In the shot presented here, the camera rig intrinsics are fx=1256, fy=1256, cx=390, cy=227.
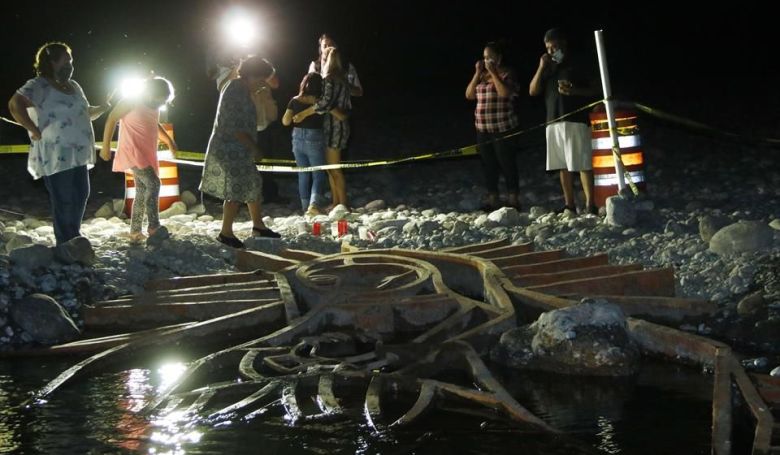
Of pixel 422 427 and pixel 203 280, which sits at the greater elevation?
pixel 203 280

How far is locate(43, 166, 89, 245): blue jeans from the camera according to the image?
9.93 m

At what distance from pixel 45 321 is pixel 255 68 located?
314cm

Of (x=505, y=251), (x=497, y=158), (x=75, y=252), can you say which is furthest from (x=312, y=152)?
(x=75, y=252)

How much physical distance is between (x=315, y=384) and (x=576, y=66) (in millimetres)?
6410

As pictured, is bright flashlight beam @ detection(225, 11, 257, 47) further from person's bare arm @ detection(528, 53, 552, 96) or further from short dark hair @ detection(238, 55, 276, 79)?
person's bare arm @ detection(528, 53, 552, 96)

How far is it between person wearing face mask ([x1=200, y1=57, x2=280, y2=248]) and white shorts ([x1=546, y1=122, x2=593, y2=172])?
3006mm

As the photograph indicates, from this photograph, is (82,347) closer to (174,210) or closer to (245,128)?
(245,128)

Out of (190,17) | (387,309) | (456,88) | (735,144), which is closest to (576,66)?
(387,309)

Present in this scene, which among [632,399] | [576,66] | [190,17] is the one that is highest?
[190,17]

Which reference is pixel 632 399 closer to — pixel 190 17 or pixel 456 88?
pixel 456 88

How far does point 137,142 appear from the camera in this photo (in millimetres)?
10984

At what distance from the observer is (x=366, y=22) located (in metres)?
29.6

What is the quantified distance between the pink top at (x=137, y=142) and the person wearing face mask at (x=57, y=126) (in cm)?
98

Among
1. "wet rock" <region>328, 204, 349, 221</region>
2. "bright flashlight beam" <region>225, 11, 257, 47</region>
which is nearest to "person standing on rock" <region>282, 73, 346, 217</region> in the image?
"wet rock" <region>328, 204, 349, 221</region>
